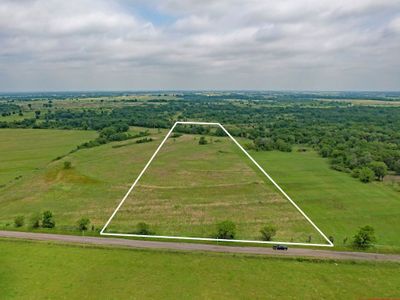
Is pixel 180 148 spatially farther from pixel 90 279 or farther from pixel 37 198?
pixel 90 279

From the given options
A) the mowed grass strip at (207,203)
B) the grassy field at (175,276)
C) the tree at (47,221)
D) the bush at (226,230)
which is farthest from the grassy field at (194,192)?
the bush at (226,230)

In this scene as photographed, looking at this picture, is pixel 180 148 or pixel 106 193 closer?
pixel 106 193

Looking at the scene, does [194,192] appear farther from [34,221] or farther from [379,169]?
[379,169]

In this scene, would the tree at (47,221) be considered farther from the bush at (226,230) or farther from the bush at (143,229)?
the bush at (226,230)

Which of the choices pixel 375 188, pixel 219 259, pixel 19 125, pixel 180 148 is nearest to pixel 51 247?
pixel 219 259

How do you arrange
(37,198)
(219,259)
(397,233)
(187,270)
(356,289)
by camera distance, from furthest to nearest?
(37,198)
(397,233)
(219,259)
(187,270)
(356,289)

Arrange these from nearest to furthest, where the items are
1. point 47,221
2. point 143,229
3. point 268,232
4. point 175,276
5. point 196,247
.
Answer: point 175,276 < point 196,247 < point 268,232 < point 143,229 < point 47,221

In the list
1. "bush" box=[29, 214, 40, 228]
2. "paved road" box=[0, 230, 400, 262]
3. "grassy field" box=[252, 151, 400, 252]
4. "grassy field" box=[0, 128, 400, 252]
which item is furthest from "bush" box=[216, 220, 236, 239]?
"bush" box=[29, 214, 40, 228]

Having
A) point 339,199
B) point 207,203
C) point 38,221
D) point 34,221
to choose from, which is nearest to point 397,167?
point 339,199
